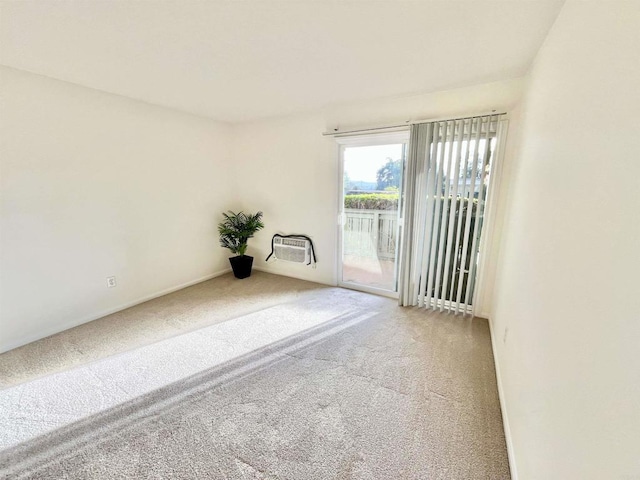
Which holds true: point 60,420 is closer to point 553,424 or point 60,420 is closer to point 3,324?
point 3,324

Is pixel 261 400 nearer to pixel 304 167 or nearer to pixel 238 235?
pixel 238 235

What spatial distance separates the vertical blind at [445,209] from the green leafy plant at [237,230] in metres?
2.20

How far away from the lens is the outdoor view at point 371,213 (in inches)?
127

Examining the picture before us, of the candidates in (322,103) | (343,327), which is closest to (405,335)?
(343,327)

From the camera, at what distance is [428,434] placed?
60.6 inches

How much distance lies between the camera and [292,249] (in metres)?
3.97

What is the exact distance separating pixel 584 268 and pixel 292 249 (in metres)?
3.37

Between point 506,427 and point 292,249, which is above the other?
point 292,249

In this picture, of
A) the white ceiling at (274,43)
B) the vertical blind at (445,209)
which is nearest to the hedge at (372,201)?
the vertical blind at (445,209)

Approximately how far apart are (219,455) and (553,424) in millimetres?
1510

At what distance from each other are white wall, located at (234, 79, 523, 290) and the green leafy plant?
9.6 inches

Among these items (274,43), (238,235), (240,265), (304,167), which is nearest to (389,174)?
(304,167)

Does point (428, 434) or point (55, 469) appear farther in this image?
point (428, 434)

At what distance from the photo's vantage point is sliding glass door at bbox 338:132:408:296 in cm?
319
